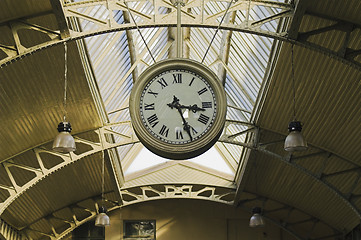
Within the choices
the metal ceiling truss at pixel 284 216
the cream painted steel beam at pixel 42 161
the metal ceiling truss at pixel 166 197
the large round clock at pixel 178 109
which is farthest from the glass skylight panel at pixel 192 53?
the large round clock at pixel 178 109

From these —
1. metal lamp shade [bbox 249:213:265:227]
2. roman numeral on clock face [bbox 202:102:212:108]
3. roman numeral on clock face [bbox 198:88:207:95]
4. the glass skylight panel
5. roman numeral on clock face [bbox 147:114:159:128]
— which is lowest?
roman numeral on clock face [bbox 147:114:159:128]

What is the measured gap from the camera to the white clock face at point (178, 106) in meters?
10.3

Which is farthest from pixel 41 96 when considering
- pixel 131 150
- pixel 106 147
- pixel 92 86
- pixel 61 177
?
pixel 131 150

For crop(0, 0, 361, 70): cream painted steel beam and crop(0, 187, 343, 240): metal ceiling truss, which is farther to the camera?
crop(0, 187, 343, 240): metal ceiling truss

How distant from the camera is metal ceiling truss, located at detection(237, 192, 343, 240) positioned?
3183 centimetres

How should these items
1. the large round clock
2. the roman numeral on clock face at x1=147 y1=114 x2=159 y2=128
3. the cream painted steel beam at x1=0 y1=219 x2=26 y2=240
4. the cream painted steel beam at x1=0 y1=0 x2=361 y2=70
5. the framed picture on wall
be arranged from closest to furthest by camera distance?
1. the large round clock
2. the roman numeral on clock face at x1=147 y1=114 x2=159 y2=128
3. the cream painted steel beam at x1=0 y1=0 x2=361 y2=70
4. the cream painted steel beam at x1=0 y1=219 x2=26 y2=240
5. the framed picture on wall

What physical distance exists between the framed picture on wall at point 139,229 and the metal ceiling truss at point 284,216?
4.55m

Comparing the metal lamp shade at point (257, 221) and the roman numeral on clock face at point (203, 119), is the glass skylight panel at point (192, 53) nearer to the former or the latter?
the metal lamp shade at point (257, 221)

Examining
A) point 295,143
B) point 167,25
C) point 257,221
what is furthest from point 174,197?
point 295,143

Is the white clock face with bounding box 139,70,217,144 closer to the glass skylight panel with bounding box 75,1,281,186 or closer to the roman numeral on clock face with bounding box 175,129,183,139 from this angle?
the roman numeral on clock face with bounding box 175,129,183,139

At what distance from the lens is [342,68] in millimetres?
18344

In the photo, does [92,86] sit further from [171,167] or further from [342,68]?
[171,167]

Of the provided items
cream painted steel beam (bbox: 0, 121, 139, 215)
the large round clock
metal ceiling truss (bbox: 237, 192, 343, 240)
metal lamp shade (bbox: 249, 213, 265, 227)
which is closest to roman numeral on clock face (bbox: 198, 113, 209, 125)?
the large round clock

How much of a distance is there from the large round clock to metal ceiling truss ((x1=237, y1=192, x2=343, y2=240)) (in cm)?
2189
